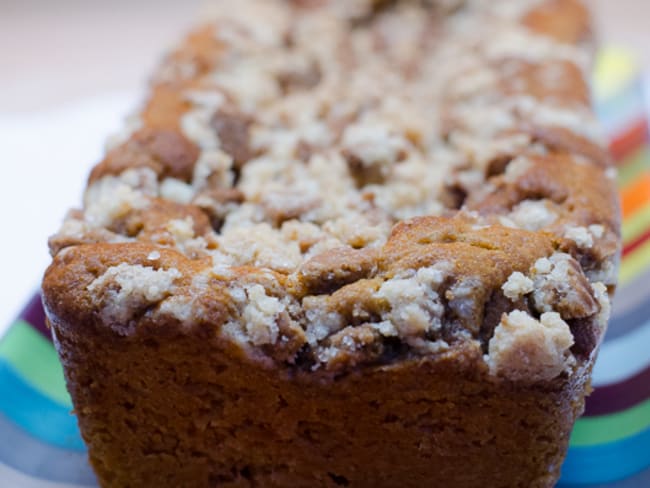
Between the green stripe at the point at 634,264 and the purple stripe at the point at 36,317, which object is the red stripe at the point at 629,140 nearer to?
the green stripe at the point at 634,264

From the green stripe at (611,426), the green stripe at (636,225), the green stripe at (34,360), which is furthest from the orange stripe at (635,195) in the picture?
the green stripe at (34,360)

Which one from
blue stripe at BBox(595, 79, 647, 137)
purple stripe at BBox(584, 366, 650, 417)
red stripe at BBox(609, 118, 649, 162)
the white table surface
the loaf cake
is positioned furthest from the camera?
blue stripe at BBox(595, 79, 647, 137)

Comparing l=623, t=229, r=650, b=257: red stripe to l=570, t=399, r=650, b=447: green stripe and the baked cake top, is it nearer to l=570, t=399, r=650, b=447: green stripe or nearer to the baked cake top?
the baked cake top

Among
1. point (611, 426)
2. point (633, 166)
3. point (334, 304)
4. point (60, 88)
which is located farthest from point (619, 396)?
point (60, 88)

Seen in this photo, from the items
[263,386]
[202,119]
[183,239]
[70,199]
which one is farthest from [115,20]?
[263,386]

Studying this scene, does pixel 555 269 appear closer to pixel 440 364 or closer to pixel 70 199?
pixel 440 364

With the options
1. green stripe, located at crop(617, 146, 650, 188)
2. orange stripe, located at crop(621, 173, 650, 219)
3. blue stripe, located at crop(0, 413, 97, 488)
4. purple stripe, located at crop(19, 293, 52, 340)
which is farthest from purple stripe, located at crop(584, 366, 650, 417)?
purple stripe, located at crop(19, 293, 52, 340)
